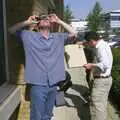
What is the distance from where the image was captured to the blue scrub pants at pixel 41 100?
4.86 meters

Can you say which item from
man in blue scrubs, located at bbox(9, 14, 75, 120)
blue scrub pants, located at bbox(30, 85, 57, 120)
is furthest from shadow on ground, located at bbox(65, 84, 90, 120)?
man in blue scrubs, located at bbox(9, 14, 75, 120)

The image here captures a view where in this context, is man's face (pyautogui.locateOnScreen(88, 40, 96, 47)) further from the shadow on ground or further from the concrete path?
the shadow on ground

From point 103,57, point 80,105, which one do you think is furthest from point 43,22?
point 80,105

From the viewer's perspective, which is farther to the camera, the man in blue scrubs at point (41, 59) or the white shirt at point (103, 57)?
the white shirt at point (103, 57)

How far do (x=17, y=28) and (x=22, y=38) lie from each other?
13cm

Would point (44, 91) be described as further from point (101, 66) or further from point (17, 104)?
point (101, 66)

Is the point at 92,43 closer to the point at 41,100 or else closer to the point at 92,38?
the point at 92,38

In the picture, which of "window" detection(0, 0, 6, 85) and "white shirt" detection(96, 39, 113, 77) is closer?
"window" detection(0, 0, 6, 85)

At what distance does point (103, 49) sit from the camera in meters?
6.93

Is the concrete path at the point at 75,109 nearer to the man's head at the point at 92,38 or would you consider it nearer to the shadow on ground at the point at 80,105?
the shadow on ground at the point at 80,105

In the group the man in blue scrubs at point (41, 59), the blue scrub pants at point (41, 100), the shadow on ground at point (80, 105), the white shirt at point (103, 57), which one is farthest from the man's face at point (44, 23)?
the shadow on ground at point (80, 105)

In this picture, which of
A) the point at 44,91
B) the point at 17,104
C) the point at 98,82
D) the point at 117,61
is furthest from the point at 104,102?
the point at 117,61

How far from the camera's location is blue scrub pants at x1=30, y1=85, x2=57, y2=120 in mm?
4855

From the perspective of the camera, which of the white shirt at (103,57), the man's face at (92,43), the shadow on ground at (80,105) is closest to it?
the white shirt at (103,57)
